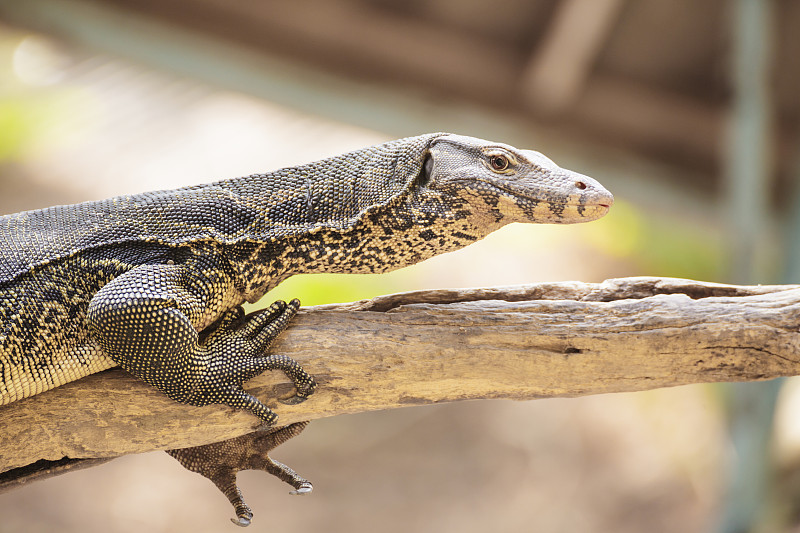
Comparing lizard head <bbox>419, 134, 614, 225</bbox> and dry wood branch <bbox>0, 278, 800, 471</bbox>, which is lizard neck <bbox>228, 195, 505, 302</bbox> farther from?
dry wood branch <bbox>0, 278, 800, 471</bbox>

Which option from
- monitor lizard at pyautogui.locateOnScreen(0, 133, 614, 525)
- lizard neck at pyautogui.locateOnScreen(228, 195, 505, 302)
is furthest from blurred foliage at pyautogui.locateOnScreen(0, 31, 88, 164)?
lizard neck at pyautogui.locateOnScreen(228, 195, 505, 302)

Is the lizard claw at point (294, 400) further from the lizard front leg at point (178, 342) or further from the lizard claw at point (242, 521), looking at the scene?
the lizard claw at point (242, 521)

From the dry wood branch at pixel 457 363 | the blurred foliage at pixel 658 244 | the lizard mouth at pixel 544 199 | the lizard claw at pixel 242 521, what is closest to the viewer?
the lizard mouth at pixel 544 199

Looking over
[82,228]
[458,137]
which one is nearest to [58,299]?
[82,228]

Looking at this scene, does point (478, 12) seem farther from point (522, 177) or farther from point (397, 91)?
point (522, 177)

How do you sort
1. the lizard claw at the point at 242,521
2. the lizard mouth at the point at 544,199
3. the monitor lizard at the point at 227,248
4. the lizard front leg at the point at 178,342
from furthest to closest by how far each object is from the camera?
the lizard claw at the point at 242,521 → the lizard mouth at the point at 544,199 → the monitor lizard at the point at 227,248 → the lizard front leg at the point at 178,342

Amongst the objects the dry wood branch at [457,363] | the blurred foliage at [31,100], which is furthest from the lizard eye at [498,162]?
the blurred foliage at [31,100]
